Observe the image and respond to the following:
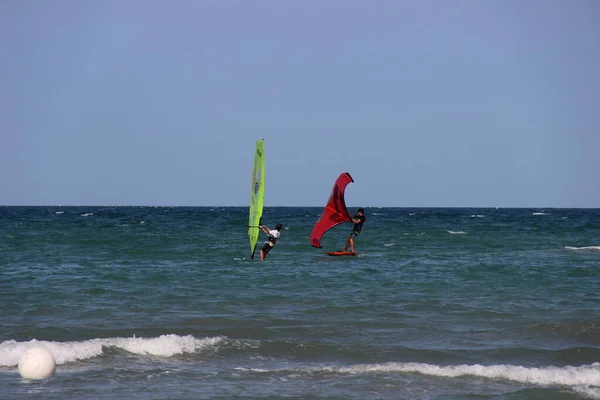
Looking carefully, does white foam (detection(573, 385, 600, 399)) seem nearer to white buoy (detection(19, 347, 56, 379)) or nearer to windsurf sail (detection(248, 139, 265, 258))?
white buoy (detection(19, 347, 56, 379))

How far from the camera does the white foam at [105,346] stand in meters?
10.5

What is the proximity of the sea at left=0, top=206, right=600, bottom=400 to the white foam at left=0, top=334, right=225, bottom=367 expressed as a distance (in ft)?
0.10

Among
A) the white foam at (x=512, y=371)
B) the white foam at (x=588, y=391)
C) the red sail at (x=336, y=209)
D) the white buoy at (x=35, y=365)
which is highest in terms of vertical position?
the red sail at (x=336, y=209)

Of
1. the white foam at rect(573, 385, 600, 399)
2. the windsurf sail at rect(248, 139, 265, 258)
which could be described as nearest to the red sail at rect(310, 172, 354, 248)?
the windsurf sail at rect(248, 139, 265, 258)

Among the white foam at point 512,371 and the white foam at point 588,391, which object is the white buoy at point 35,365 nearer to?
the white foam at point 512,371

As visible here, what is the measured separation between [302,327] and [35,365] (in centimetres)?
493

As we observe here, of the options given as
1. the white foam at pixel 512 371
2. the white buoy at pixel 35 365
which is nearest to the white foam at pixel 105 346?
the white buoy at pixel 35 365

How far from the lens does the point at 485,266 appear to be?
74.2 ft

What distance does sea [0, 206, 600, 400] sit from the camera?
367 inches

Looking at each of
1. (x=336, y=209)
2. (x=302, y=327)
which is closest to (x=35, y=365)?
(x=302, y=327)

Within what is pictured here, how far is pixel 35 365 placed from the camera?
9.35 meters

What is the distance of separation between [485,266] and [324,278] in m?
5.99

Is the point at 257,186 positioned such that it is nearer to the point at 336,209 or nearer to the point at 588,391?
the point at 336,209

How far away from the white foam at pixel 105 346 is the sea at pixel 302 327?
3 centimetres
